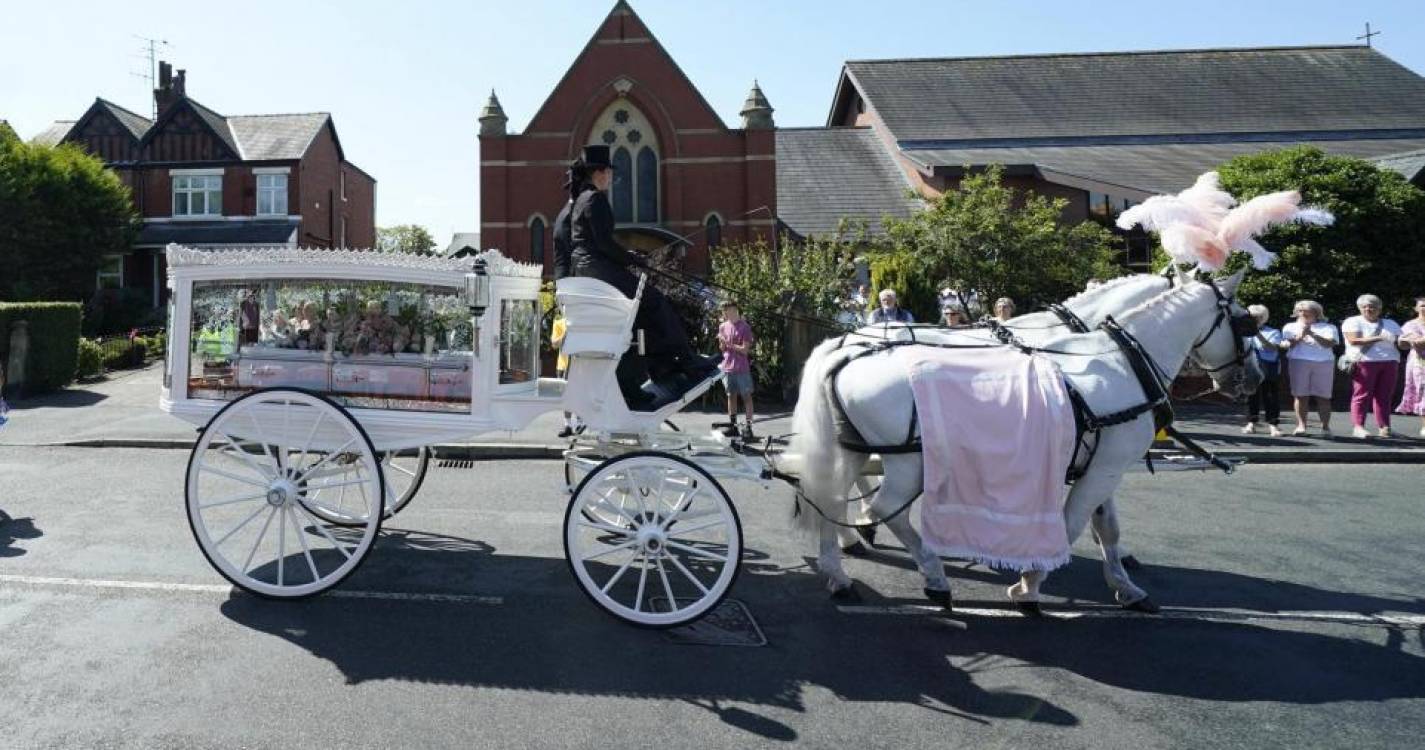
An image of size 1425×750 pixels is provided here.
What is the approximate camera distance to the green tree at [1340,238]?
50.1 feet

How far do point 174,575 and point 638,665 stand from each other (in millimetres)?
3090

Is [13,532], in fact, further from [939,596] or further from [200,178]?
[200,178]

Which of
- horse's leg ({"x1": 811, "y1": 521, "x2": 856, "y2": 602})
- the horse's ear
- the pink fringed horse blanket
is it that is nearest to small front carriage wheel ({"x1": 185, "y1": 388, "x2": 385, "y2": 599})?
horse's leg ({"x1": 811, "y1": 521, "x2": 856, "y2": 602})

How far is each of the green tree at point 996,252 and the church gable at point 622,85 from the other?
12040 millimetres

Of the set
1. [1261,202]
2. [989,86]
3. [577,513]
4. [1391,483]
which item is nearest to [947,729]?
[577,513]

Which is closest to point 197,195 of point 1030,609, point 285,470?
point 285,470

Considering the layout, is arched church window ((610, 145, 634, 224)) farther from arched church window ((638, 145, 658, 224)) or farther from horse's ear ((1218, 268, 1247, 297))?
horse's ear ((1218, 268, 1247, 297))

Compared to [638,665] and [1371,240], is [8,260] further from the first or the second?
[1371,240]

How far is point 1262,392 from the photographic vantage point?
12164mm

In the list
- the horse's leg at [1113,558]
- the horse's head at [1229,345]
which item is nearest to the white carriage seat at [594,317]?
the horse's leg at [1113,558]

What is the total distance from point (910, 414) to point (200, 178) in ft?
114

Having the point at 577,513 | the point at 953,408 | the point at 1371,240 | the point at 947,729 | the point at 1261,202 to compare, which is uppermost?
the point at 1371,240

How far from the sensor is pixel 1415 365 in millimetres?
11062

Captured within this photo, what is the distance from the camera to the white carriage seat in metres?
4.96
